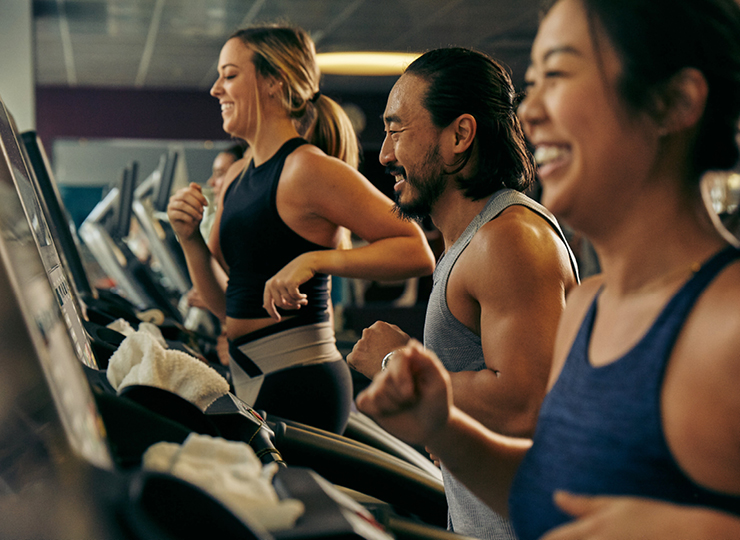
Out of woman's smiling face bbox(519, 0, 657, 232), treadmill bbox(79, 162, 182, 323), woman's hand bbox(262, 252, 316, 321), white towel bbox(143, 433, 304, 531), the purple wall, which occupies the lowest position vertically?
the purple wall

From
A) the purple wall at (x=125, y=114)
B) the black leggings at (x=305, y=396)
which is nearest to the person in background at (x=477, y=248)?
the black leggings at (x=305, y=396)

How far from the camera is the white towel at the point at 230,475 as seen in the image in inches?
21.7

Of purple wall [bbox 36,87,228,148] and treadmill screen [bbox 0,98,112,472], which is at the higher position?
treadmill screen [bbox 0,98,112,472]

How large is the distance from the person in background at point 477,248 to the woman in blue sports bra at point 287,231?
0.27 meters

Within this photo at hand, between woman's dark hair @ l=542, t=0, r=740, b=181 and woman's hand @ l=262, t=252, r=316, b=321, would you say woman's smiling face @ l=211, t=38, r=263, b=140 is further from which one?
woman's dark hair @ l=542, t=0, r=740, b=181

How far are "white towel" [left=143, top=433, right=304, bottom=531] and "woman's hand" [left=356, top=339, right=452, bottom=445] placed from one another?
0.40 feet

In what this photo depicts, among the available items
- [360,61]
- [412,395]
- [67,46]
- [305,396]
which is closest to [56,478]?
[412,395]

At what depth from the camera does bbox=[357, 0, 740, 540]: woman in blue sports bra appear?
0.54 metres

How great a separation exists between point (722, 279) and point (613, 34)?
227mm

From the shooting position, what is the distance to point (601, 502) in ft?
1.78

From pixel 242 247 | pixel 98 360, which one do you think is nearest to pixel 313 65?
pixel 242 247

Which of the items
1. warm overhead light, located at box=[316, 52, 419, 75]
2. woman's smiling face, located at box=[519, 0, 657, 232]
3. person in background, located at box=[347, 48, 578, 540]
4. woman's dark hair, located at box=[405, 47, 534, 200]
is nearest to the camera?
woman's smiling face, located at box=[519, 0, 657, 232]

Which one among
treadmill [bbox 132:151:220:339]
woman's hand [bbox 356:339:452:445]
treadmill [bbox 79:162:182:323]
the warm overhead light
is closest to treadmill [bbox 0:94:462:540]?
woman's hand [bbox 356:339:452:445]

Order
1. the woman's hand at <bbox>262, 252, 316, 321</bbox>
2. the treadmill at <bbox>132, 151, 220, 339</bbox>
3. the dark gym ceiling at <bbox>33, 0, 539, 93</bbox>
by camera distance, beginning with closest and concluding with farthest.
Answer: the woman's hand at <bbox>262, 252, 316, 321</bbox>, the treadmill at <bbox>132, 151, 220, 339</bbox>, the dark gym ceiling at <bbox>33, 0, 539, 93</bbox>
